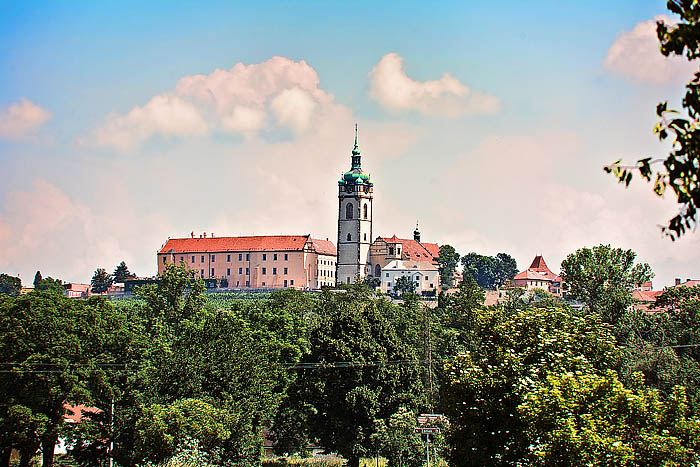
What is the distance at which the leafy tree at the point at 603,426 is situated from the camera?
69.3ft

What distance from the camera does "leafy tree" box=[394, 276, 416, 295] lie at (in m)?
164

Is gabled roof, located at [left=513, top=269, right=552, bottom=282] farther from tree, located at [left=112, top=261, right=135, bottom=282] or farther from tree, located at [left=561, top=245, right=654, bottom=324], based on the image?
tree, located at [left=561, top=245, right=654, bottom=324]

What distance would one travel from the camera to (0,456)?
43625 mm

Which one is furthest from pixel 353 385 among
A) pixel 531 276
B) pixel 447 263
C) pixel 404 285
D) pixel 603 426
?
pixel 531 276

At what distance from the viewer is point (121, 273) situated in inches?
7377

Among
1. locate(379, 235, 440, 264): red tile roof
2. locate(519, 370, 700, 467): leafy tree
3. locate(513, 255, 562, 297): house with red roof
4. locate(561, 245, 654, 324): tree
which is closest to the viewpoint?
locate(519, 370, 700, 467): leafy tree

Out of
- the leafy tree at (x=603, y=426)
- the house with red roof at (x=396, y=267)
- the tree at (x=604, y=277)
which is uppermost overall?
the house with red roof at (x=396, y=267)

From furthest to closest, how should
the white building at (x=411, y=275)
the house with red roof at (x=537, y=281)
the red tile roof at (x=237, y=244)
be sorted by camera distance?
the house with red roof at (x=537, y=281)
the red tile roof at (x=237, y=244)
the white building at (x=411, y=275)

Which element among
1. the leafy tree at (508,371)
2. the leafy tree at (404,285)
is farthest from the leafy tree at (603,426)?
the leafy tree at (404,285)

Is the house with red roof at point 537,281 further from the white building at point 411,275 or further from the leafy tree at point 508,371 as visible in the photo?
the leafy tree at point 508,371

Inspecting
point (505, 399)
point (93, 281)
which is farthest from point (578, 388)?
point (93, 281)

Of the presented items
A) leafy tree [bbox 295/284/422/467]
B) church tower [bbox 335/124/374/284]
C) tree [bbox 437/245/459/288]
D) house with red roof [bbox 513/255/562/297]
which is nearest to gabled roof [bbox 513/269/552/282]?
house with red roof [bbox 513/255/562/297]

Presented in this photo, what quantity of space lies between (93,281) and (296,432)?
14339 cm

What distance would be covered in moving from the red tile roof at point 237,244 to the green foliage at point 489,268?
130ft
